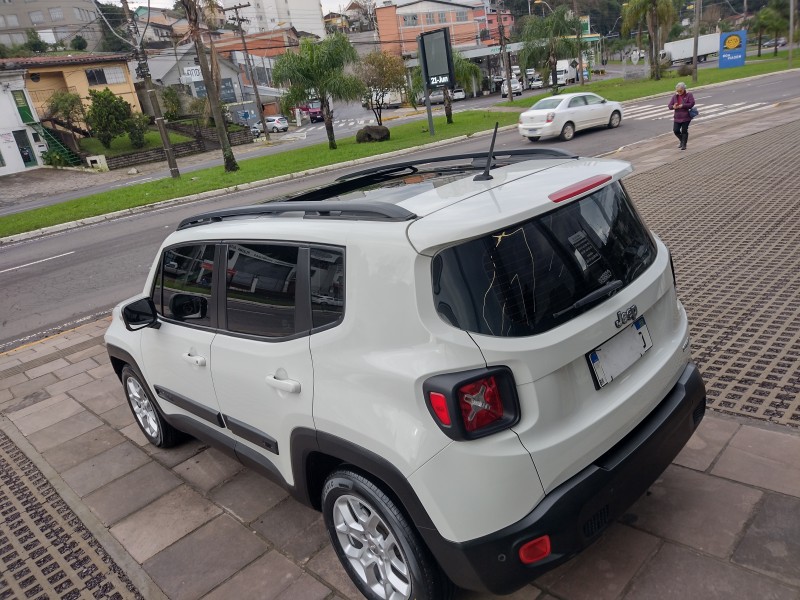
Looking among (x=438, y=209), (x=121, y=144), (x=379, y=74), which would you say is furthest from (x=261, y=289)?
(x=121, y=144)

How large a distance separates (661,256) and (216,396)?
7.93 ft

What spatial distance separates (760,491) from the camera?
300 cm

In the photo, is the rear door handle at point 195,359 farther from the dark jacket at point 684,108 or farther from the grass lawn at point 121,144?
the grass lawn at point 121,144

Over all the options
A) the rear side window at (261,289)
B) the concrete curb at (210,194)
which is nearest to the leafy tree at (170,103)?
the concrete curb at (210,194)

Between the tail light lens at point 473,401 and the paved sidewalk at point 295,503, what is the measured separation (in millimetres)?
1015

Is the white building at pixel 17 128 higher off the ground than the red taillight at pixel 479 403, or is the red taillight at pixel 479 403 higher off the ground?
the white building at pixel 17 128

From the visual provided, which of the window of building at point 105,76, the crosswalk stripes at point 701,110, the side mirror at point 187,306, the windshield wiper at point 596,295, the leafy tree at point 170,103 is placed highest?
the window of building at point 105,76

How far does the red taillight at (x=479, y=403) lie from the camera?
82.2 inches

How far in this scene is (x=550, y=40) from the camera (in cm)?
4122

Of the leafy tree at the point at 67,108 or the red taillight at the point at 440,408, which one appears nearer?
the red taillight at the point at 440,408

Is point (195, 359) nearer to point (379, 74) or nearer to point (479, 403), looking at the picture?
point (479, 403)

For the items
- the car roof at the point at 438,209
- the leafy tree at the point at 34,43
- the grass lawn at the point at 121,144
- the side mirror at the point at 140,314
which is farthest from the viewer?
the leafy tree at the point at 34,43

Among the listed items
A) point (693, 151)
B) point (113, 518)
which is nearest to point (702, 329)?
point (113, 518)

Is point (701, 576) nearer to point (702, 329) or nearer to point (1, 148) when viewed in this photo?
point (702, 329)
